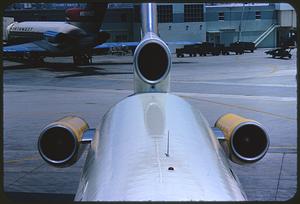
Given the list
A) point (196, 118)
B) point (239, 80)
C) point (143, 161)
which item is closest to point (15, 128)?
point (196, 118)

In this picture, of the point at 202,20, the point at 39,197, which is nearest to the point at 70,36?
the point at 39,197

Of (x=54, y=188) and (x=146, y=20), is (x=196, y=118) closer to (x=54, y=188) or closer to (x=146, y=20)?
(x=146, y=20)

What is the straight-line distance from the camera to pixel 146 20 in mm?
9438

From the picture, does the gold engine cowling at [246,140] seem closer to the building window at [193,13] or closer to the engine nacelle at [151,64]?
the engine nacelle at [151,64]

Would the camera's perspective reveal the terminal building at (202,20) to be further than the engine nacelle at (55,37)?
Yes

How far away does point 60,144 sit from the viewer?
25.5 feet

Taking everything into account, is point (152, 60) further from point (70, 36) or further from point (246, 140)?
point (70, 36)

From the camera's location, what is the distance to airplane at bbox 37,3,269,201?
400 cm

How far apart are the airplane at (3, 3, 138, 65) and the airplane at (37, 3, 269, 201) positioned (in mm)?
38007

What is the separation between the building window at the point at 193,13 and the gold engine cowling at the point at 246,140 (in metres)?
73.9

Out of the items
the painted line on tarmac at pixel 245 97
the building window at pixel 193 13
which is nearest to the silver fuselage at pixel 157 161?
the painted line on tarmac at pixel 245 97

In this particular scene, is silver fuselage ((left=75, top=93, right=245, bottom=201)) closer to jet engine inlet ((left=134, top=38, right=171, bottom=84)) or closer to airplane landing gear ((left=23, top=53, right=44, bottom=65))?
jet engine inlet ((left=134, top=38, right=171, bottom=84))

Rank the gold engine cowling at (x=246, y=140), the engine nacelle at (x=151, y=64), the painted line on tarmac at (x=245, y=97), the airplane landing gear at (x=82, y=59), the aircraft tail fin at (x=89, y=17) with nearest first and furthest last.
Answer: the gold engine cowling at (x=246, y=140)
the engine nacelle at (x=151, y=64)
the painted line on tarmac at (x=245, y=97)
the aircraft tail fin at (x=89, y=17)
the airplane landing gear at (x=82, y=59)

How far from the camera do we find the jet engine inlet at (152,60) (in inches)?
314
